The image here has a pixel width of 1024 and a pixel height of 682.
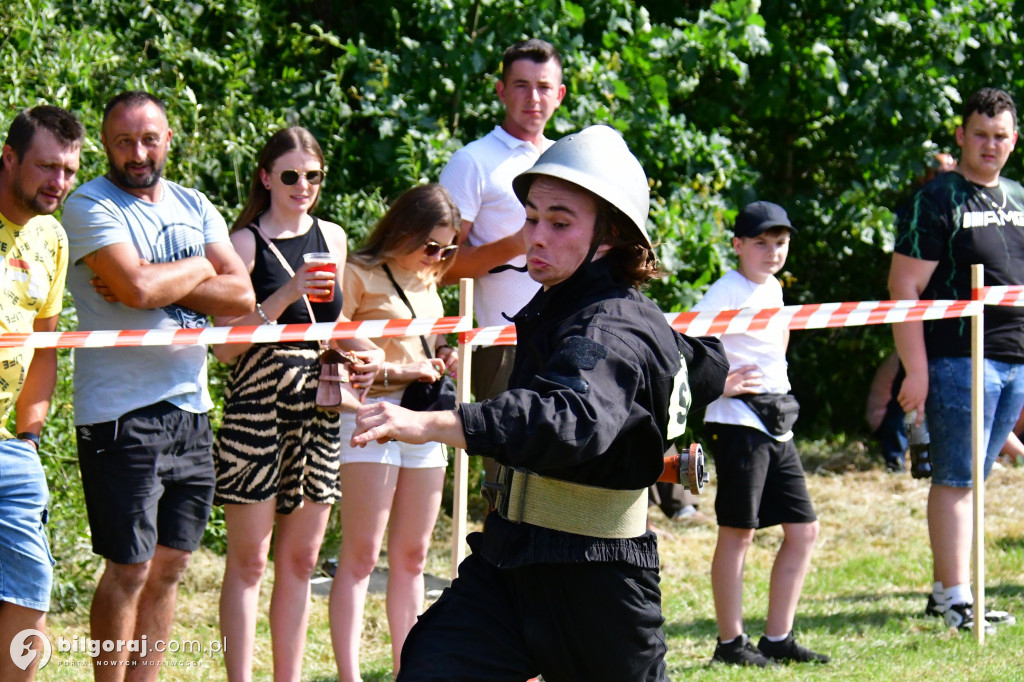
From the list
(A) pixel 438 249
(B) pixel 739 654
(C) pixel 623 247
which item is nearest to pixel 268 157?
(A) pixel 438 249

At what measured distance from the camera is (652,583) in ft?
10.5

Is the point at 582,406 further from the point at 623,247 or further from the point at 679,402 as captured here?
the point at 623,247

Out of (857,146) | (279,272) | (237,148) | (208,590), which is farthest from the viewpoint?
(857,146)

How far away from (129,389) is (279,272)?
763 mm

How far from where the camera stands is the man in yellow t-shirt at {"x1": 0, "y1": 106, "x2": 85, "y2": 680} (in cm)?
406

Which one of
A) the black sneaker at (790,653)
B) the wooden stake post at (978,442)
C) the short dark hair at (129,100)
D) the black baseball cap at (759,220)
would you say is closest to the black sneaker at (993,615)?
the wooden stake post at (978,442)

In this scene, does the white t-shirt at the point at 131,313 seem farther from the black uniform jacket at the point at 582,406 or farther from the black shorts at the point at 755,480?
the black shorts at the point at 755,480

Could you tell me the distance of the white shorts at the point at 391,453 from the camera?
16.0 ft

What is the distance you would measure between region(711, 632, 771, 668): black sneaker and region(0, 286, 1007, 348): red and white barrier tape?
1.34 meters

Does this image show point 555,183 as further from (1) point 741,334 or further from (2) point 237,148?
(2) point 237,148

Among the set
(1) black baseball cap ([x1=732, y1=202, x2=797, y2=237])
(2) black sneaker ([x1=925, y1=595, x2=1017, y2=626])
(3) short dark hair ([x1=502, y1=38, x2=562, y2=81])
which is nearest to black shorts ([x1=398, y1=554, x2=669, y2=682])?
(1) black baseball cap ([x1=732, y1=202, x2=797, y2=237])

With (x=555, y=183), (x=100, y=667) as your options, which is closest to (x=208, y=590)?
(x=100, y=667)

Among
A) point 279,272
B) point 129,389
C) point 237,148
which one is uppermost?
point 237,148

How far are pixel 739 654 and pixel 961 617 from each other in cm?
120
